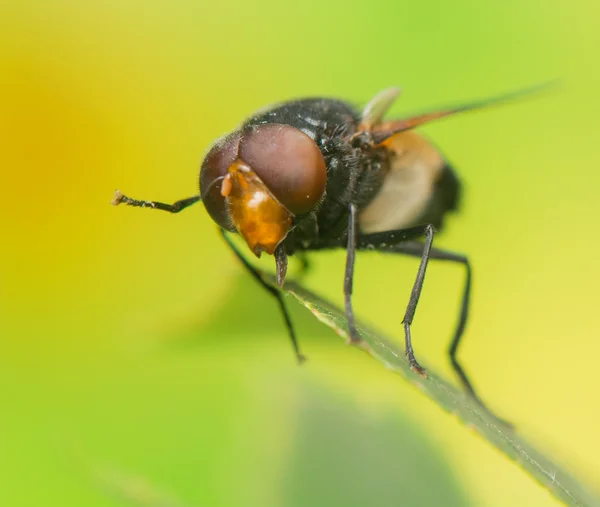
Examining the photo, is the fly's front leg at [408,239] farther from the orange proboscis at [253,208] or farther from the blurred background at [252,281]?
the orange proboscis at [253,208]

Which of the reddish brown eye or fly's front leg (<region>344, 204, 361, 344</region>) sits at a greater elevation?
the reddish brown eye

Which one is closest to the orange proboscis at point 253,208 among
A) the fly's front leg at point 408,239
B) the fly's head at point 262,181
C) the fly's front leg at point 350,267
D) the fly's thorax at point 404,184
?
the fly's head at point 262,181

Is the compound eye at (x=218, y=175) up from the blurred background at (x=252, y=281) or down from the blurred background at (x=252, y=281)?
up

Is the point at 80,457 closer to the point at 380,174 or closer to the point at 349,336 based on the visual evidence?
the point at 349,336

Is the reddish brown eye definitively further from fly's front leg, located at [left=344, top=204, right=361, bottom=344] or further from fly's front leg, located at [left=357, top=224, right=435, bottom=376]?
fly's front leg, located at [left=357, top=224, right=435, bottom=376]

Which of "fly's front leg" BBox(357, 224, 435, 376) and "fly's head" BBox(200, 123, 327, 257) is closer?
"fly's head" BBox(200, 123, 327, 257)

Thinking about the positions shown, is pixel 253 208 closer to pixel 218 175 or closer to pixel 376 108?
pixel 218 175

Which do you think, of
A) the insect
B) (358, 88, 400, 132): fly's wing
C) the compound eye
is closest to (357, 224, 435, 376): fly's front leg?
the insect
